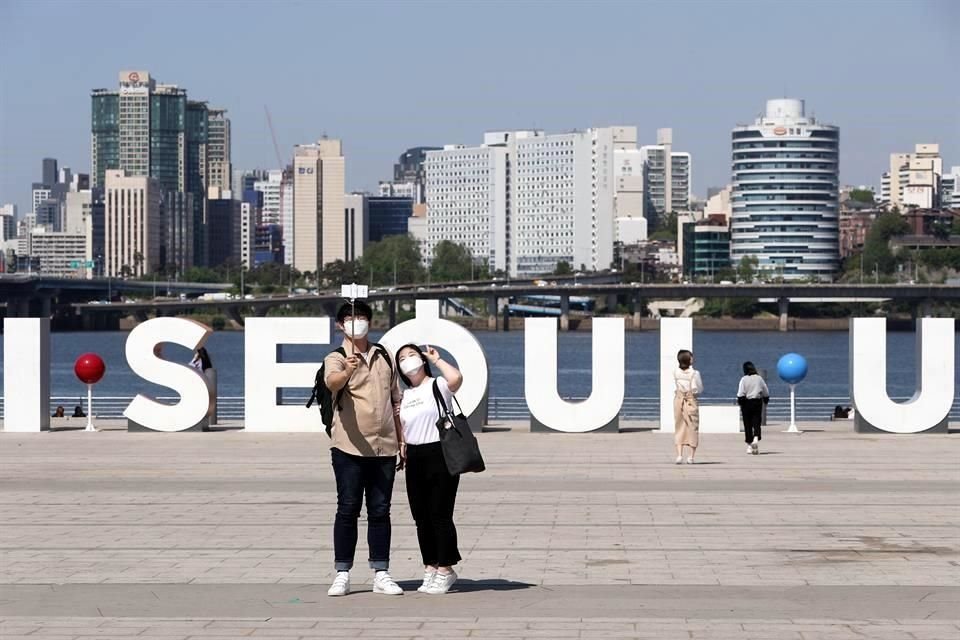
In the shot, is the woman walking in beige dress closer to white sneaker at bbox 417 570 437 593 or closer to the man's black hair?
white sneaker at bbox 417 570 437 593

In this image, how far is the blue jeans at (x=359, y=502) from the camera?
12.4m

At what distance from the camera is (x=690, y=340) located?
30078 mm

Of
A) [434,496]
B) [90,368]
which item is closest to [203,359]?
[90,368]

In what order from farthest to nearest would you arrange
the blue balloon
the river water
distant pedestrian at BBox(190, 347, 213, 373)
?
the river water → the blue balloon → distant pedestrian at BBox(190, 347, 213, 373)

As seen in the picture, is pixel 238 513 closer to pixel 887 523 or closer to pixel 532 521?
pixel 532 521

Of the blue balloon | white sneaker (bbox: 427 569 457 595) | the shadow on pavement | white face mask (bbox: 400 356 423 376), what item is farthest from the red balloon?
white sneaker (bbox: 427 569 457 595)

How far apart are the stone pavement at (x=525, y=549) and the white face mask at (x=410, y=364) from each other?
1.59 m

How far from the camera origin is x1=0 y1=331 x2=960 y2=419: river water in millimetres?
71812

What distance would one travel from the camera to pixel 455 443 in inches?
490

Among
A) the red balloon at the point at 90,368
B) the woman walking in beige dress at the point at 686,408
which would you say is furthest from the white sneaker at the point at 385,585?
the red balloon at the point at 90,368

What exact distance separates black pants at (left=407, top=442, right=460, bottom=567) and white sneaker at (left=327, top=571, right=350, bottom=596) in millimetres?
602

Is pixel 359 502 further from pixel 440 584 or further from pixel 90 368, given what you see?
pixel 90 368

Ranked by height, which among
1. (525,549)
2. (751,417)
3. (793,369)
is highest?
(793,369)

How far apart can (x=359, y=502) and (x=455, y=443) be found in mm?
778
